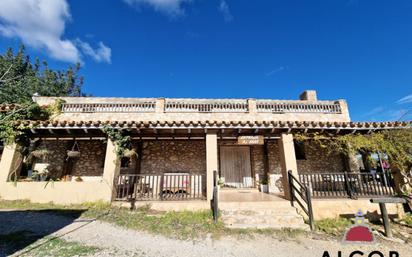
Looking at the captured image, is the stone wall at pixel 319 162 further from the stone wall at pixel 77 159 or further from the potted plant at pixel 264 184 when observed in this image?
the stone wall at pixel 77 159

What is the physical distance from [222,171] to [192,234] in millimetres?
5107

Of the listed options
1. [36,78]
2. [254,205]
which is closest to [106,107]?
[254,205]

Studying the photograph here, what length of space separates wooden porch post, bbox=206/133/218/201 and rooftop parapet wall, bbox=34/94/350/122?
3236 millimetres

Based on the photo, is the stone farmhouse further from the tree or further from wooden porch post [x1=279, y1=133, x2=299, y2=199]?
the tree

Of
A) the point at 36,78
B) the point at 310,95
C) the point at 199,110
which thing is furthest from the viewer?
the point at 36,78

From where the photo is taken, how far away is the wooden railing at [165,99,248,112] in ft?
34.5

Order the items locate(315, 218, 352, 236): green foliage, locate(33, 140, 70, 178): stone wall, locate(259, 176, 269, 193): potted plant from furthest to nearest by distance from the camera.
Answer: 1. locate(33, 140, 70, 178): stone wall
2. locate(259, 176, 269, 193): potted plant
3. locate(315, 218, 352, 236): green foliage

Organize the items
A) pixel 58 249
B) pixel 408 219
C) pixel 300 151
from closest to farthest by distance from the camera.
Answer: pixel 58 249 < pixel 408 219 < pixel 300 151

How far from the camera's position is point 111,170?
22.4 ft

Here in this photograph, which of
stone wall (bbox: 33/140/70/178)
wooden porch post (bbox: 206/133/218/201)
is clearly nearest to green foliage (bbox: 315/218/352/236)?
wooden porch post (bbox: 206/133/218/201)

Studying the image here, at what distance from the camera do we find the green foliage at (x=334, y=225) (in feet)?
17.8

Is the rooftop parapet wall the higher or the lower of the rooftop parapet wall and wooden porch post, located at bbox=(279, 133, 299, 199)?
the higher

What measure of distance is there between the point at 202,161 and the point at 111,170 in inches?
168

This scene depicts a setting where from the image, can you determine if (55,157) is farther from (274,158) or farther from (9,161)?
(274,158)
